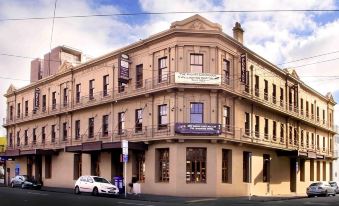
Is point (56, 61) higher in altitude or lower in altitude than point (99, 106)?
higher

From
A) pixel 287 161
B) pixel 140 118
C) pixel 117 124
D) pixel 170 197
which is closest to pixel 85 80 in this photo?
pixel 117 124

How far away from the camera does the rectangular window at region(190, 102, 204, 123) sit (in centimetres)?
3350

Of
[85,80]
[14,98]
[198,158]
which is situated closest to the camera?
[198,158]

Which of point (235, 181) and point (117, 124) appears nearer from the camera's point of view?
point (235, 181)

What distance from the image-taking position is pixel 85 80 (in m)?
43.5

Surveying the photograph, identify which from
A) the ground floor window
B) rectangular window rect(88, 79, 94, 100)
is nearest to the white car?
the ground floor window

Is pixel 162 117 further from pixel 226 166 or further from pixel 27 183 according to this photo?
pixel 27 183

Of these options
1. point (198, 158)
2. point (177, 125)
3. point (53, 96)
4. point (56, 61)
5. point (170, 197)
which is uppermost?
point (56, 61)

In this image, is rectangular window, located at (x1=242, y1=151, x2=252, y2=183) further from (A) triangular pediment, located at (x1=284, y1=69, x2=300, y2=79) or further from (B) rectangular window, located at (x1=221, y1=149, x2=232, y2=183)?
(A) triangular pediment, located at (x1=284, y1=69, x2=300, y2=79)

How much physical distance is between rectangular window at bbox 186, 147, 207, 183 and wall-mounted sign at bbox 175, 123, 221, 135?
1485 millimetres

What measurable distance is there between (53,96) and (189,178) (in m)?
22.0

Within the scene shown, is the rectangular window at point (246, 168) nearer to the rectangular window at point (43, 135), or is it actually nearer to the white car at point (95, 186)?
the white car at point (95, 186)

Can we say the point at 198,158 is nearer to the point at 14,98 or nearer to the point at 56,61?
the point at 56,61

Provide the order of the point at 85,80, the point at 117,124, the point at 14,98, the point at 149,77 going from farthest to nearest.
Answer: the point at 14,98 → the point at 85,80 → the point at 117,124 → the point at 149,77
